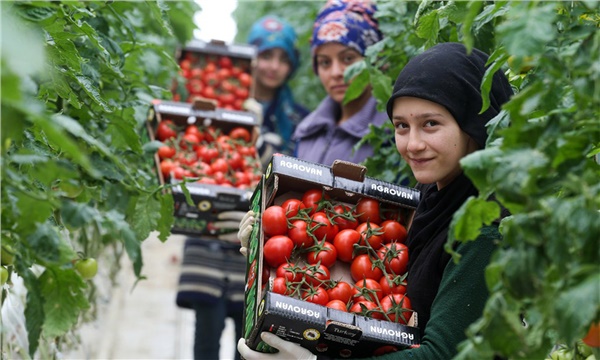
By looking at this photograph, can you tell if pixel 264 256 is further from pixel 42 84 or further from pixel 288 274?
pixel 42 84

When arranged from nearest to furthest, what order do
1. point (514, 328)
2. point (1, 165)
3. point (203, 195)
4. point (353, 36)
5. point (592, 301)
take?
point (592, 301) < point (514, 328) < point (1, 165) < point (203, 195) < point (353, 36)

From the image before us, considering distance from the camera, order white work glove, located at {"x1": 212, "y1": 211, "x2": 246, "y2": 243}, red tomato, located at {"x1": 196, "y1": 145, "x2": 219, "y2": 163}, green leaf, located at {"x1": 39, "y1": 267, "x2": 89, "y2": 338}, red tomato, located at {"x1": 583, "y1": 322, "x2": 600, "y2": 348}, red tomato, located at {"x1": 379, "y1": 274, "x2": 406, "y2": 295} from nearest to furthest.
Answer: red tomato, located at {"x1": 583, "y1": 322, "x2": 600, "y2": 348} → green leaf, located at {"x1": 39, "y1": 267, "x2": 89, "y2": 338} → red tomato, located at {"x1": 379, "y1": 274, "x2": 406, "y2": 295} → white work glove, located at {"x1": 212, "y1": 211, "x2": 246, "y2": 243} → red tomato, located at {"x1": 196, "y1": 145, "x2": 219, "y2": 163}

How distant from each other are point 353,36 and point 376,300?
6.48ft

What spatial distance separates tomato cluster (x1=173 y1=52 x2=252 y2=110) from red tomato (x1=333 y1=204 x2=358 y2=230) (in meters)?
2.39

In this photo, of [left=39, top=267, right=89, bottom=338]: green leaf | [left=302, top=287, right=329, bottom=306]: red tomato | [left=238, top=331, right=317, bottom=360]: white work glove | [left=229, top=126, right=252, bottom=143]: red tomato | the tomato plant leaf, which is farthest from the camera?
[left=229, top=126, right=252, bottom=143]: red tomato

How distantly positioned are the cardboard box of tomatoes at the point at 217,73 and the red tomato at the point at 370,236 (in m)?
2.48

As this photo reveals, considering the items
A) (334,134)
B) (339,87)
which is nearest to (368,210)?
(334,134)

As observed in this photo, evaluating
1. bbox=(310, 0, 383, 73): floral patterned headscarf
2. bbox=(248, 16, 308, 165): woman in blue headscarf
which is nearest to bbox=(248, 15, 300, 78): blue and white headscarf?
bbox=(248, 16, 308, 165): woman in blue headscarf

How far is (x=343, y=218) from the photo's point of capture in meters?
2.84

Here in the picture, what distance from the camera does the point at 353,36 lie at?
429cm

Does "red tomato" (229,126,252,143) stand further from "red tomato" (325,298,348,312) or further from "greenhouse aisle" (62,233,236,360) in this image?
"red tomato" (325,298,348,312)

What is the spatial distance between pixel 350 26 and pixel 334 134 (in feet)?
1.69

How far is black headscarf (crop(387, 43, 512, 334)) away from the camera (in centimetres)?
259

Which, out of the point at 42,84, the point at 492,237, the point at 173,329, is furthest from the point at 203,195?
the point at 173,329
